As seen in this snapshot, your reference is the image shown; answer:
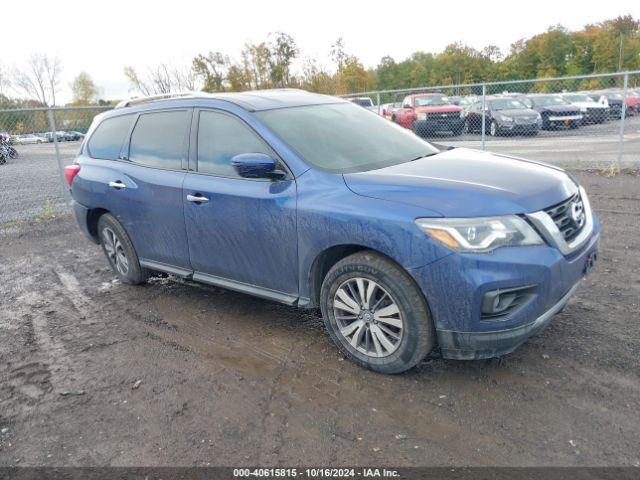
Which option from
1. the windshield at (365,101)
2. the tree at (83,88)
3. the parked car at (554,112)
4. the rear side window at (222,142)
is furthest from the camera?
the tree at (83,88)

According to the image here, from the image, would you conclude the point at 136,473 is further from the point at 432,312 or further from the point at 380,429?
the point at 432,312

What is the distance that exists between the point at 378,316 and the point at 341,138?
1.47m

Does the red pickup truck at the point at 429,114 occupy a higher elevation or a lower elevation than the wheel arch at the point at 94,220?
higher

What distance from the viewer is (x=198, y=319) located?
4656 millimetres

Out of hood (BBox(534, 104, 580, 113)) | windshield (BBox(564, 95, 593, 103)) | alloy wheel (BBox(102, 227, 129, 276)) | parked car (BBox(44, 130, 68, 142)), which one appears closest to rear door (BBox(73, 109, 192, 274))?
alloy wheel (BBox(102, 227, 129, 276))

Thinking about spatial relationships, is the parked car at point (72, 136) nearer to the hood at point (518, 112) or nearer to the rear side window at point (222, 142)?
the rear side window at point (222, 142)

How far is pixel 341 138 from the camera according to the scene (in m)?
4.09

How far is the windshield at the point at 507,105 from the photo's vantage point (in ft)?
58.2

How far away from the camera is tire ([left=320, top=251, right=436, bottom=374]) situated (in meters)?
3.18

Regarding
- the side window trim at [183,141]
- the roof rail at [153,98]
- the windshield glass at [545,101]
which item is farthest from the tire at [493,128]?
the side window trim at [183,141]

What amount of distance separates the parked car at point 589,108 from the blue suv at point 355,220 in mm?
12955

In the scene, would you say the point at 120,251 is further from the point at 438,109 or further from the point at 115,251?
the point at 438,109

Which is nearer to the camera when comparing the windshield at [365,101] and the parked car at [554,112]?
the windshield at [365,101]

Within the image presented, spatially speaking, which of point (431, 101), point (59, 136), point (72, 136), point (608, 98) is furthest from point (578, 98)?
point (59, 136)
